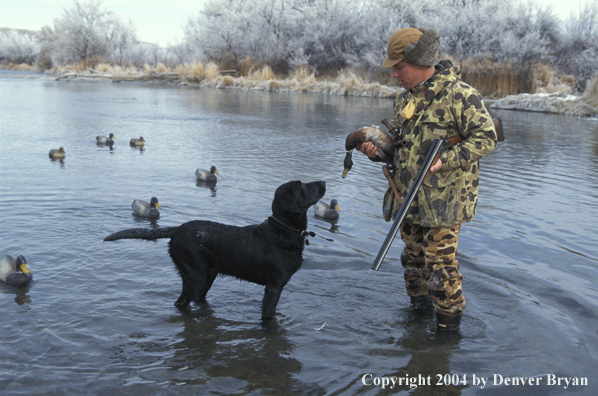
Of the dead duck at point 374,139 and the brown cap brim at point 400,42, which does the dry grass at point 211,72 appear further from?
the brown cap brim at point 400,42

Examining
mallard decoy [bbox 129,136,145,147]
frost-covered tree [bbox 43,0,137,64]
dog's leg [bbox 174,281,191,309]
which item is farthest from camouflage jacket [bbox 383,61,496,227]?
frost-covered tree [bbox 43,0,137,64]

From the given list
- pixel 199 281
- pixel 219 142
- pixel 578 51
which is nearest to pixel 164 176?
pixel 219 142

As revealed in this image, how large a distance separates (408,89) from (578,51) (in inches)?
1390

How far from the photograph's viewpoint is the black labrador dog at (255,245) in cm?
420

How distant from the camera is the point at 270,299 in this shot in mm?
4230

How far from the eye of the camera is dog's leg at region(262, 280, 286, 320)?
4238 mm

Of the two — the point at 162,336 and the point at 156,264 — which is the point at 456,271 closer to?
the point at 162,336

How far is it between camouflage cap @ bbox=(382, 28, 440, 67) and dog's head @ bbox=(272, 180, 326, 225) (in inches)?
50.0

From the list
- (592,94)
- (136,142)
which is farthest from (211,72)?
(136,142)

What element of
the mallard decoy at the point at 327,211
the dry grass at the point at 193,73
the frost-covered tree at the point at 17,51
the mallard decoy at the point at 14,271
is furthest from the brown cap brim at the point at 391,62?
the frost-covered tree at the point at 17,51

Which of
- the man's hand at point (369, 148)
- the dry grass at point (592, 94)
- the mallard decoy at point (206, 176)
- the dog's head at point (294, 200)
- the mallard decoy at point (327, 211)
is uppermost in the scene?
the dry grass at point (592, 94)

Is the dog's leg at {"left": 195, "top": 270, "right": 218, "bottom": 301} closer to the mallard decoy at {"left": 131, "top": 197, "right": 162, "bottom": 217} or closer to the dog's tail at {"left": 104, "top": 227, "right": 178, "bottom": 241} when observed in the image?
the dog's tail at {"left": 104, "top": 227, "right": 178, "bottom": 241}

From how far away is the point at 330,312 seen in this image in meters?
4.60

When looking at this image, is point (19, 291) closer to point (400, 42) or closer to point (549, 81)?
point (400, 42)
